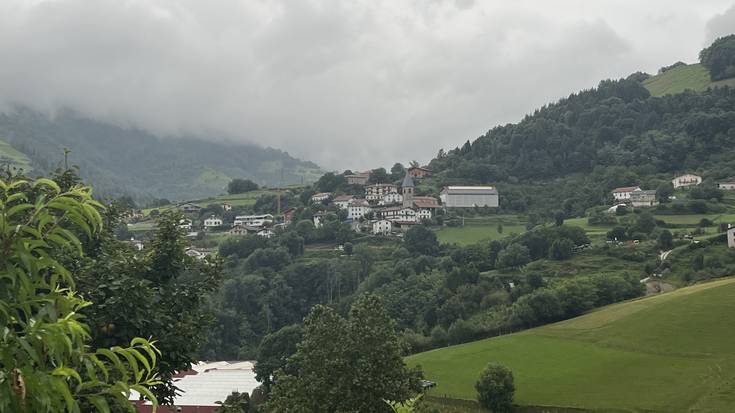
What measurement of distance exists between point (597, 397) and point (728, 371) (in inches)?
286

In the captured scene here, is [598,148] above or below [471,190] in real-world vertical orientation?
above

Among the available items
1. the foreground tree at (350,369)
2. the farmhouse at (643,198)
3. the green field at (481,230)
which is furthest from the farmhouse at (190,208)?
the foreground tree at (350,369)

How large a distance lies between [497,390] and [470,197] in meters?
75.0

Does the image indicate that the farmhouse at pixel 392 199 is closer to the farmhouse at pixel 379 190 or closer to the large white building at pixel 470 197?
the farmhouse at pixel 379 190

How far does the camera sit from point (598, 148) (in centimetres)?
13375

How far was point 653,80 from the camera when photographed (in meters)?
175

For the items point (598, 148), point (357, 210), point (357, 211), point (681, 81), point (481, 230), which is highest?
point (681, 81)

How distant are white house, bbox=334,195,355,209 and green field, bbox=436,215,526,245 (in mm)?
21265

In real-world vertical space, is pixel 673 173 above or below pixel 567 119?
below

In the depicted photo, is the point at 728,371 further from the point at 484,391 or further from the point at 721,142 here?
the point at 721,142

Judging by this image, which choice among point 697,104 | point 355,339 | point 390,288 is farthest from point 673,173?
point 355,339

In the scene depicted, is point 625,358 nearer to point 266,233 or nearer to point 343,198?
point 266,233

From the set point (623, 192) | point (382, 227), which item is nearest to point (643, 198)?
point (623, 192)

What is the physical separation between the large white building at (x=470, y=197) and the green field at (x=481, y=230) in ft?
19.2
